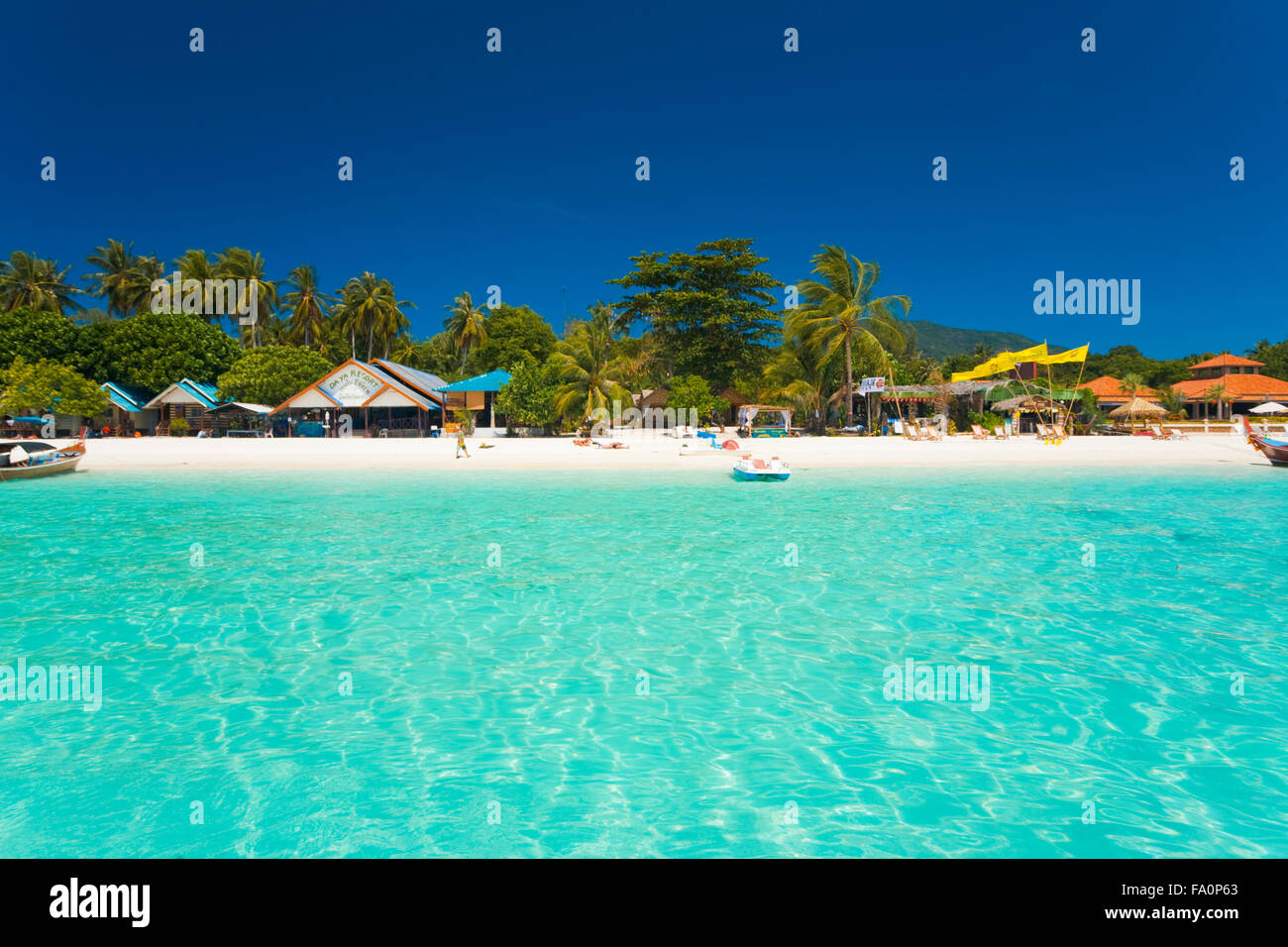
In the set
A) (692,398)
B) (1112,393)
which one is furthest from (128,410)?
(1112,393)

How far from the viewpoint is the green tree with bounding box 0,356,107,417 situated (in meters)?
42.0

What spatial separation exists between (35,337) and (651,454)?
45884mm

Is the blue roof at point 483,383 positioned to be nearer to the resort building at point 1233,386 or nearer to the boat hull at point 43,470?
the boat hull at point 43,470

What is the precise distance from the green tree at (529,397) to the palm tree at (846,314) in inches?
568

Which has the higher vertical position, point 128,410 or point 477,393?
point 477,393

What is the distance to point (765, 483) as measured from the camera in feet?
74.8

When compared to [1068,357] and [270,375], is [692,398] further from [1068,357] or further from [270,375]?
[270,375]

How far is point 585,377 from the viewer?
1705 inches

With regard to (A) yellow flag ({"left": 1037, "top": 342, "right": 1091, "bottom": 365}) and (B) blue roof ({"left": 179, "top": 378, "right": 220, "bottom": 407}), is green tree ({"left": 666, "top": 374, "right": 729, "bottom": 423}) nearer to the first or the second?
(A) yellow flag ({"left": 1037, "top": 342, "right": 1091, "bottom": 365})

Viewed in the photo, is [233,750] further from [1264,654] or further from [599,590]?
[1264,654]

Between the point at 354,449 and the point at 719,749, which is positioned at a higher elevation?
the point at 354,449
